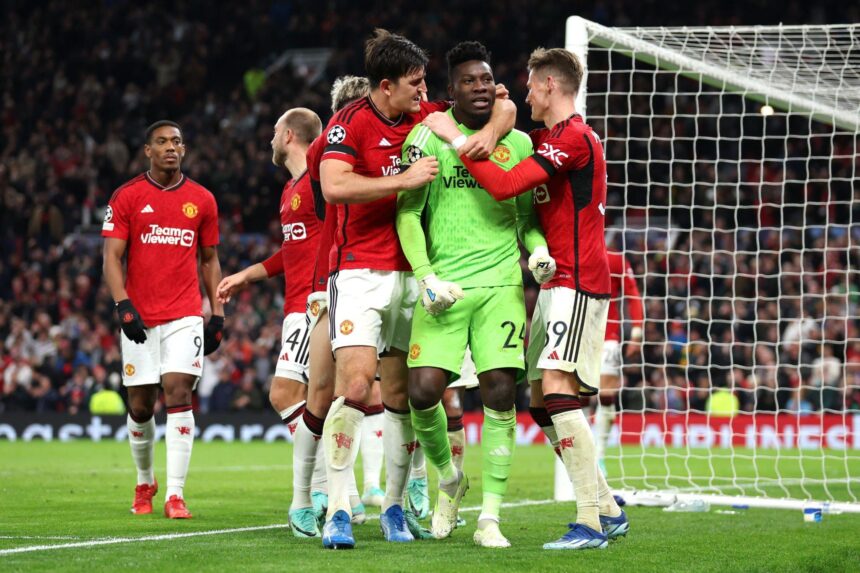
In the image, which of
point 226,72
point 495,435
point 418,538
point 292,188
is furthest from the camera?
A: point 226,72

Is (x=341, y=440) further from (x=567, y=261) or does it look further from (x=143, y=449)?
(x=143, y=449)

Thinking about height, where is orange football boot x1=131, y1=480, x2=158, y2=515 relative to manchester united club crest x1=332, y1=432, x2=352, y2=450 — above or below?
below

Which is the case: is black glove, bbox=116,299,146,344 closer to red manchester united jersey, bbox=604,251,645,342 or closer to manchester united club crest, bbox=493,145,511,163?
manchester united club crest, bbox=493,145,511,163

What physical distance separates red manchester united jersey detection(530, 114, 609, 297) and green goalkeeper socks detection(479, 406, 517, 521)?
74 cm

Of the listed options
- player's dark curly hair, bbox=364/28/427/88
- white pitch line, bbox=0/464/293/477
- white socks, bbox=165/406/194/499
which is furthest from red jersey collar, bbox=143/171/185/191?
white pitch line, bbox=0/464/293/477

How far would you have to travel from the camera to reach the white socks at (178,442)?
7848 millimetres

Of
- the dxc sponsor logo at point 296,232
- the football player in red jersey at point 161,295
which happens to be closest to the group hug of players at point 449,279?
the dxc sponsor logo at point 296,232

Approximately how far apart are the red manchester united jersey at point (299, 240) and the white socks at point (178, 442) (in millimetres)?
1100

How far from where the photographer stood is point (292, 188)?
7.61 m

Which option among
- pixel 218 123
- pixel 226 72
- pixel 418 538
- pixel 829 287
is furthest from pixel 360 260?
pixel 226 72

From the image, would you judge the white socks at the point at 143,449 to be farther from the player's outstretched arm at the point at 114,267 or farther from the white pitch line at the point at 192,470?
the white pitch line at the point at 192,470

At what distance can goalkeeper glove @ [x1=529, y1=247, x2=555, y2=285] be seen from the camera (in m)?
5.91

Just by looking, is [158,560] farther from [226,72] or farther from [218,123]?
[226,72]

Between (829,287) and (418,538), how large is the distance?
11.7 m
